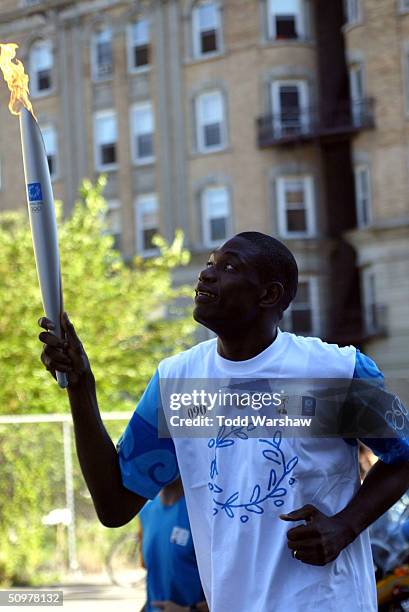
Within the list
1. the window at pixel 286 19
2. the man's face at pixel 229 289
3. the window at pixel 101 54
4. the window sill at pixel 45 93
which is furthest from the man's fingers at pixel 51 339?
the window sill at pixel 45 93

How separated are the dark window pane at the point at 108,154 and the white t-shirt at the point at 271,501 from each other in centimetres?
2403

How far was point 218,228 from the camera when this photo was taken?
24.8 meters

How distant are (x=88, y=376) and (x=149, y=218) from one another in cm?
2347

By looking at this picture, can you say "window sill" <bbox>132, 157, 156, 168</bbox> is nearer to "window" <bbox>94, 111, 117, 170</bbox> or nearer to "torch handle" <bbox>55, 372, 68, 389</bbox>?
"window" <bbox>94, 111, 117, 170</bbox>

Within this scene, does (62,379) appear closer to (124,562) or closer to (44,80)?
(124,562)

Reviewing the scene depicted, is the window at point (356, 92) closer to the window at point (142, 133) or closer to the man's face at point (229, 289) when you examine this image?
the window at point (142, 133)

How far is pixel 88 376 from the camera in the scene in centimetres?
226

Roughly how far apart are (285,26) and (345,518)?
2352cm

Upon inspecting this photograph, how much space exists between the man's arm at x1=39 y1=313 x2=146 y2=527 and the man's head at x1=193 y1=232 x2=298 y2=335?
0.77 feet

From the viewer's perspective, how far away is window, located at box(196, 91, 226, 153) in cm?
2467

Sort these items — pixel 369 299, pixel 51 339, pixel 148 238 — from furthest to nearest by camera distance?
1. pixel 148 238
2. pixel 369 299
3. pixel 51 339

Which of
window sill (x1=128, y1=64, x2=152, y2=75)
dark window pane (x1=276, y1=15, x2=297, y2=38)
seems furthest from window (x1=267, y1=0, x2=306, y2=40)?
window sill (x1=128, y1=64, x2=152, y2=75)

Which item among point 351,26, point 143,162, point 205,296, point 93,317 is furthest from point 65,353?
point 143,162

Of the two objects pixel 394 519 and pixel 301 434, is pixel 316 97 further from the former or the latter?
pixel 301 434
